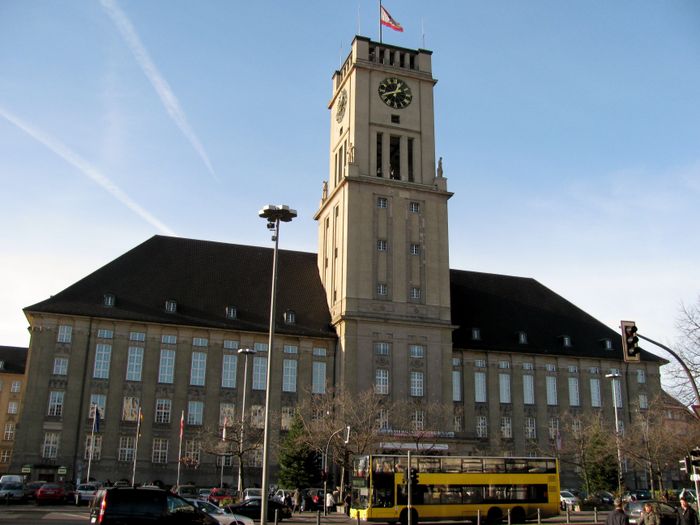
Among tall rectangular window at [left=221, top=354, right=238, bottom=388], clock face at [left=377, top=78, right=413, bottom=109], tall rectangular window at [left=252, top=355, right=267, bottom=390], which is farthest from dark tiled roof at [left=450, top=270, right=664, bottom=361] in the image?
tall rectangular window at [left=221, top=354, right=238, bottom=388]

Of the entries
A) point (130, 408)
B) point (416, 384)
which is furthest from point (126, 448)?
point (416, 384)

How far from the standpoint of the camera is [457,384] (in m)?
63.6

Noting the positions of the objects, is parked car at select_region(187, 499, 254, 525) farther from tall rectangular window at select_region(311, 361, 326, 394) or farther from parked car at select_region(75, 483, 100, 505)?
tall rectangular window at select_region(311, 361, 326, 394)

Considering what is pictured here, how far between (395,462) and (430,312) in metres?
27.9

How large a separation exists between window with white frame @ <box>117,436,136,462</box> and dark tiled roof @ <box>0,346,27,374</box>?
5024cm

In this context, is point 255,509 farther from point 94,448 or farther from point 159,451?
point 94,448

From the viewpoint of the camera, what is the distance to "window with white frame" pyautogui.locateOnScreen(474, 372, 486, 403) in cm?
6388

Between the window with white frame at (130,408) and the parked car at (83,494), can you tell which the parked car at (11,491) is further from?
the window with white frame at (130,408)

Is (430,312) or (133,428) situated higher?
(430,312)

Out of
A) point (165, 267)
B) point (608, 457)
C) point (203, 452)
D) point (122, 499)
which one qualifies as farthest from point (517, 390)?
point (122, 499)

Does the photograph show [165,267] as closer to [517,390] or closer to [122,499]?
[517,390]

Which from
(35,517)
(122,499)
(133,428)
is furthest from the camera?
(133,428)

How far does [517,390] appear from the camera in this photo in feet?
213

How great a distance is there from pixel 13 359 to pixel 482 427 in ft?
217
